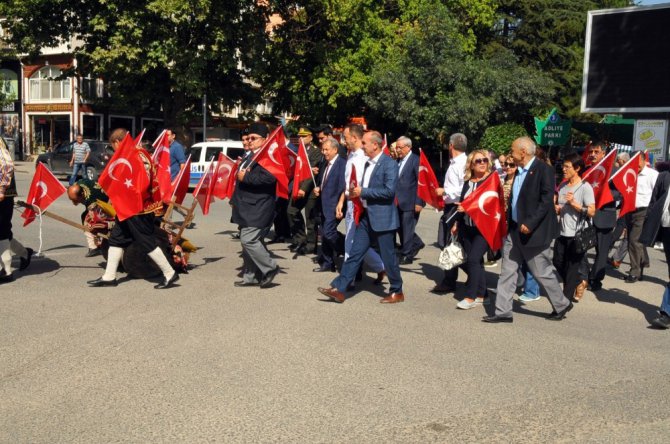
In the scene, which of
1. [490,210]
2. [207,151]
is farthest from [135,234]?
[207,151]

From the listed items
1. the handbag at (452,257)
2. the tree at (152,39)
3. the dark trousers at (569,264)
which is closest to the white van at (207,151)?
the tree at (152,39)

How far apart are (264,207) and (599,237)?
4.11 metres

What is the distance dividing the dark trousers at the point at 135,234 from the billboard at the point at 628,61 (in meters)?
14.9

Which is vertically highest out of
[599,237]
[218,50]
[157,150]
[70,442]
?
[218,50]

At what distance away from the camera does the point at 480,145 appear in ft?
90.8

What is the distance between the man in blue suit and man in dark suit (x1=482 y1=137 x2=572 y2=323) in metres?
1.16

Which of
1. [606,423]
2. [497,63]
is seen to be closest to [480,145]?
[497,63]

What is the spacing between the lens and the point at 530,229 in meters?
6.75

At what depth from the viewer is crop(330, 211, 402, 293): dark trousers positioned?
7484 millimetres

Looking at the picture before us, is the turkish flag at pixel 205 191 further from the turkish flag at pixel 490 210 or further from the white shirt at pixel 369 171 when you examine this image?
the turkish flag at pixel 490 210

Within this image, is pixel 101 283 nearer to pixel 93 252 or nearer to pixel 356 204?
Result: pixel 93 252

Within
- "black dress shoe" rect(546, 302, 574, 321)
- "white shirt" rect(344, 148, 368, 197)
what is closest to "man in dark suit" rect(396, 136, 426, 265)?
"white shirt" rect(344, 148, 368, 197)

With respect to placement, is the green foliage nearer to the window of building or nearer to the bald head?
the bald head

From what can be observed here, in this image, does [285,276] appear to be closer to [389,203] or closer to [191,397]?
[389,203]
